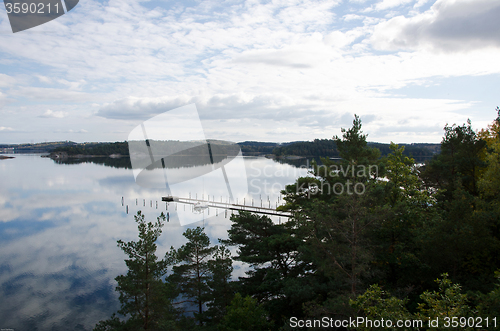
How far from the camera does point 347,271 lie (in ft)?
32.6

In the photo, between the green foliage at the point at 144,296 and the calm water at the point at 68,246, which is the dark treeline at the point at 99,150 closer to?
the calm water at the point at 68,246

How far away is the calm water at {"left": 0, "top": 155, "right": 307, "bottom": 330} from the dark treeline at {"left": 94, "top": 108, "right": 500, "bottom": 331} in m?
8.54

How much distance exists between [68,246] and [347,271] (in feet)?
94.6

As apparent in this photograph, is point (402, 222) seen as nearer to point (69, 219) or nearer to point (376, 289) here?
point (376, 289)

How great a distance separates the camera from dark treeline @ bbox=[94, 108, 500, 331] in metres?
6.82

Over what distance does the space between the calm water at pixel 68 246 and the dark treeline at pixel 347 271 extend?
854 centimetres

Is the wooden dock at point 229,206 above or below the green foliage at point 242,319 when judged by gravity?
below

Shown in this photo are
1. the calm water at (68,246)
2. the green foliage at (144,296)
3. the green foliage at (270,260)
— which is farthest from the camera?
the calm water at (68,246)

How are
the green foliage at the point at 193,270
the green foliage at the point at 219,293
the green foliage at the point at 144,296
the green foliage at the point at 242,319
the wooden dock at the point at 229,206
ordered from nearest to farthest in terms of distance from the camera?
the green foliage at the point at 242,319, the green foliage at the point at 144,296, the green foliage at the point at 219,293, the green foliage at the point at 193,270, the wooden dock at the point at 229,206

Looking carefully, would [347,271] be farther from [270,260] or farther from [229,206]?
[229,206]

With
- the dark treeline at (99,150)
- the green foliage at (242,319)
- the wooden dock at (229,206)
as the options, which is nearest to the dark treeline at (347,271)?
the green foliage at (242,319)

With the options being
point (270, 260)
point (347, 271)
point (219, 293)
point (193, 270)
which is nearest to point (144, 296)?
point (219, 293)

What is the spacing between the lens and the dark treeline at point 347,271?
682 cm

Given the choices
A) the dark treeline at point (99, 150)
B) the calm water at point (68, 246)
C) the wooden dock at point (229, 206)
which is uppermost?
the dark treeline at point (99, 150)
